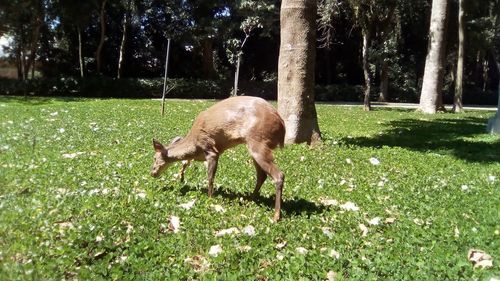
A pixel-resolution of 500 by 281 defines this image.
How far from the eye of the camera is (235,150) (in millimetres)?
9648

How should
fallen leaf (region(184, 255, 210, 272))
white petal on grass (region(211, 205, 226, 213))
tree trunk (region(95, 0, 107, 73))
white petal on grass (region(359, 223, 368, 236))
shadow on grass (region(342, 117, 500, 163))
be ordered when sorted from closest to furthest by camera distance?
fallen leaf (region(184, 255, 210, 272))
white petal on grass (region(359, 223, 368, 236))
white petal on grass (region(211, 205, 226, 213))
shadow on grass (region(342, 117, 500, 163))
tree trunk (region(95, 0, 107, 73))

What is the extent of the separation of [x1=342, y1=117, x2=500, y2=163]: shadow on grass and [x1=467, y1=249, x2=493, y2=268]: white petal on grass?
5.55 meters

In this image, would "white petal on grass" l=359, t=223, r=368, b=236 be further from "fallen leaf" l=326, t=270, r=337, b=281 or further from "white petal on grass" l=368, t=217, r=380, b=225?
"fallen leaf" l=326, t=270, r=337, b=281

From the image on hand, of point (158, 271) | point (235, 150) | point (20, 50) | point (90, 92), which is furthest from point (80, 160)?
point (90, 92)

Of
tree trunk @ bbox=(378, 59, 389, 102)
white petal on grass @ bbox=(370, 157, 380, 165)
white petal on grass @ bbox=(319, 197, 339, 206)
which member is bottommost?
white petal on grass @ bbox=(319, 197, 339, 206)

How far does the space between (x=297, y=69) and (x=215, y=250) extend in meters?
6.33

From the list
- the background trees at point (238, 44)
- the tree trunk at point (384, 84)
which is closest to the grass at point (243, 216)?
the background trees at point (238, 44)

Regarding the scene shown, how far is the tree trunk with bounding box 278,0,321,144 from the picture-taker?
10242 millimetres

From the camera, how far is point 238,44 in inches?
1368

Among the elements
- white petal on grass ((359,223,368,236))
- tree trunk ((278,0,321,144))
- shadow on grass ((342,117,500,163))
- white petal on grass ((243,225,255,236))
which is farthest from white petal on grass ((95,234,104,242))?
shadow on grass ((342,117,500,163))

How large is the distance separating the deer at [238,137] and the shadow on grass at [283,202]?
0.46 ft

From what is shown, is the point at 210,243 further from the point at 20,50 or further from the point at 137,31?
the point at 137,31

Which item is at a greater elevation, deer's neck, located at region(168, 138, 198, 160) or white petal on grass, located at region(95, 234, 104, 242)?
deer's neck, located at region(168, 138, 198, 160)

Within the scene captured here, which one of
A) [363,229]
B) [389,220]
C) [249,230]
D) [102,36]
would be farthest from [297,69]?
[102,36]
